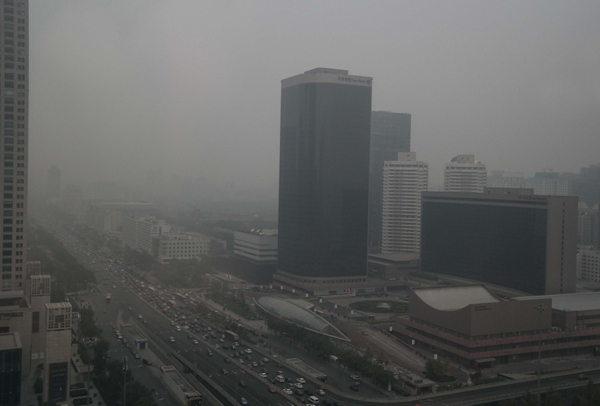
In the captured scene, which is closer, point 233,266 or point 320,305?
point 320,305

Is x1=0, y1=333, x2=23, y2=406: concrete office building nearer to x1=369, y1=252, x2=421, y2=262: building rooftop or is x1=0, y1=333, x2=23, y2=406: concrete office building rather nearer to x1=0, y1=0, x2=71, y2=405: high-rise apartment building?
x1=0, y1=0, x2=71, y2=405: high-rise apartment building

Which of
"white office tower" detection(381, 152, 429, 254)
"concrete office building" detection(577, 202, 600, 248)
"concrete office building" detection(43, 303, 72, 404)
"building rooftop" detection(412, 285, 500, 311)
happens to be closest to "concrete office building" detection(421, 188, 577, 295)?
"building rooftop" detection(412, 285, 500, 311)

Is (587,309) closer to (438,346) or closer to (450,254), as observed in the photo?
(438,346)

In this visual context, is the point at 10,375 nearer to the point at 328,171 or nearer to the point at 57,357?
the point at 57,357

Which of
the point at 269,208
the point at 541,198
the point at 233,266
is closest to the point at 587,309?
the point at 541,198

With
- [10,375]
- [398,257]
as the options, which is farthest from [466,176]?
[10,375]

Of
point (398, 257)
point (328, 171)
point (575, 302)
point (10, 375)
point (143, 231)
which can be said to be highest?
point (328, 171)

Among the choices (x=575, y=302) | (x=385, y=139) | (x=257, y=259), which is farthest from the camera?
(x=385, y=139)
